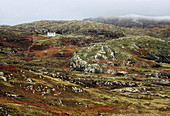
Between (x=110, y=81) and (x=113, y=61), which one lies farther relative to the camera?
(x=113, y=61)

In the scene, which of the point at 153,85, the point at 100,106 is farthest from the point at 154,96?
the point at 100,106

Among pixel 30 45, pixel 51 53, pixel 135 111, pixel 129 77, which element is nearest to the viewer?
pixel 135 111

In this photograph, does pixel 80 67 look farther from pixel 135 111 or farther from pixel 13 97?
pixel 13 97

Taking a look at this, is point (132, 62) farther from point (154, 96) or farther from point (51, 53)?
point (51, 53)

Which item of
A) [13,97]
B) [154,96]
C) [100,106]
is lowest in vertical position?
[154,96]

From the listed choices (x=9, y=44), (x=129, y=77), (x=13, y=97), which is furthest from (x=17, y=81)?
(x=9, y=44)

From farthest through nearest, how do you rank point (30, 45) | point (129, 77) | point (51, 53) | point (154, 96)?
point (30, 45)
point (51, 53)
point (129, 77)
point (154, 96)

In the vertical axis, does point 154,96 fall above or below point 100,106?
below
